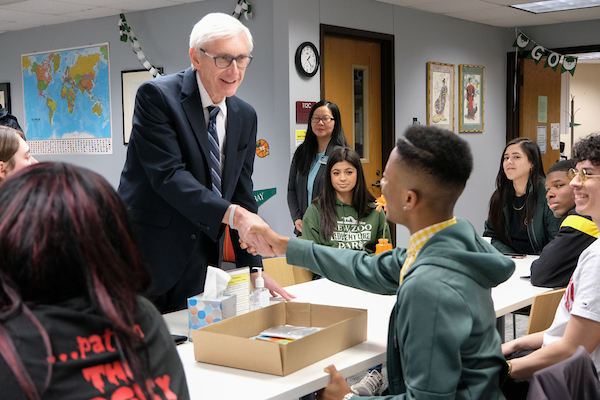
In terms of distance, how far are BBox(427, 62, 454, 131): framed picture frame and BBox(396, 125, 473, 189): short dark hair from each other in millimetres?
5012

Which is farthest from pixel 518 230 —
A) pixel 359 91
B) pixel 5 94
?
pixel 5 94

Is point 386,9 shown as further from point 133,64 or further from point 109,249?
point 109,249

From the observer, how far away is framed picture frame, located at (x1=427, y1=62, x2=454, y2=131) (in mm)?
6363

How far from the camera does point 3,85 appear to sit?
6.95 m

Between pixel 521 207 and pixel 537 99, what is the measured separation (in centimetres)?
457

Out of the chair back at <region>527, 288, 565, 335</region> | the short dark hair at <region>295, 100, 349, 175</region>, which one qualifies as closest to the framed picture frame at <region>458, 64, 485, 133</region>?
the short dark hair at <region>295, 100, 349, 175</region>

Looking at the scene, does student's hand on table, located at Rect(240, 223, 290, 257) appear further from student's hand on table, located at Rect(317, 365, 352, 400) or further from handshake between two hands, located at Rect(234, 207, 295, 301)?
student's hand on table, located at Rect(317, 365, 352, 400)

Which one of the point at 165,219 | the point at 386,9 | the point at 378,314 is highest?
the point at 386,9

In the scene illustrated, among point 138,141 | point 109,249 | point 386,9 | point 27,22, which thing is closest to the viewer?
point 109,249

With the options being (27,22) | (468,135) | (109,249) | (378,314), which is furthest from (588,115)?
(109,249)

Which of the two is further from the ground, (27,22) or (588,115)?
(27,22)

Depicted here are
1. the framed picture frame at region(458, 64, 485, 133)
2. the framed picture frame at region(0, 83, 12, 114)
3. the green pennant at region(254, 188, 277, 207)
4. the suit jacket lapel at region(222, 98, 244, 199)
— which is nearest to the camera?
the suit jacket lapel at region(222, 98, 244, 199)

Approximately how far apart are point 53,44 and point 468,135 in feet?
15.0

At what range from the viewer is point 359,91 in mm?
5715
